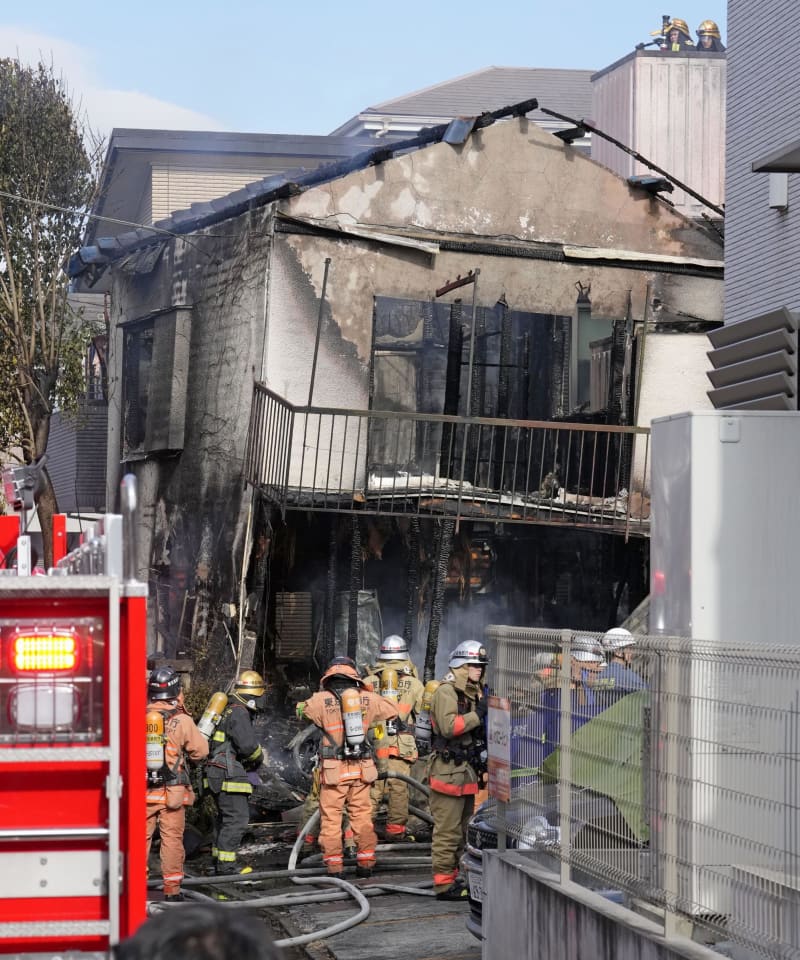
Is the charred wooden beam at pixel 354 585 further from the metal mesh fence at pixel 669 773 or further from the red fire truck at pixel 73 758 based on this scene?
the red fire truck at pixel 73 758

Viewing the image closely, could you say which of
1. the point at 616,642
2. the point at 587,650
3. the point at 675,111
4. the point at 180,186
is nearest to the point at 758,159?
the point at 587,650

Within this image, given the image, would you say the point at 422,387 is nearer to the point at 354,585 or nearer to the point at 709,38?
the point at 354,585

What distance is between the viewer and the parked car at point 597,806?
6.18m

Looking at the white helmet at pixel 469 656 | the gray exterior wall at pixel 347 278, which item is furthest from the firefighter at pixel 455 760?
the gray exterior wall at pixel 347 278

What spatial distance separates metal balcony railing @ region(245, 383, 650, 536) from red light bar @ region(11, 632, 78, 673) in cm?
1163

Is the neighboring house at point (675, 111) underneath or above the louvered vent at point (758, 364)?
above

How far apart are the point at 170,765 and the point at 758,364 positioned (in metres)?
6.17

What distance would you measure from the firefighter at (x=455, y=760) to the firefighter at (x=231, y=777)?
182cm

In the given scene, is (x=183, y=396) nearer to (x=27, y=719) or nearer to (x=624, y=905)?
(x=624, y=905)

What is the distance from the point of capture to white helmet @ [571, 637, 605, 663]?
6652mm

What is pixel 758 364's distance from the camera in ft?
25.2

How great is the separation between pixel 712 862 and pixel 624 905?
132cm

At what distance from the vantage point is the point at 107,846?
4273 millimetres

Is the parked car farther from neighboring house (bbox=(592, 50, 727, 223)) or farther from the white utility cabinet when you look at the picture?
neighboring house (bbox=(592, 50, 727, 223))
